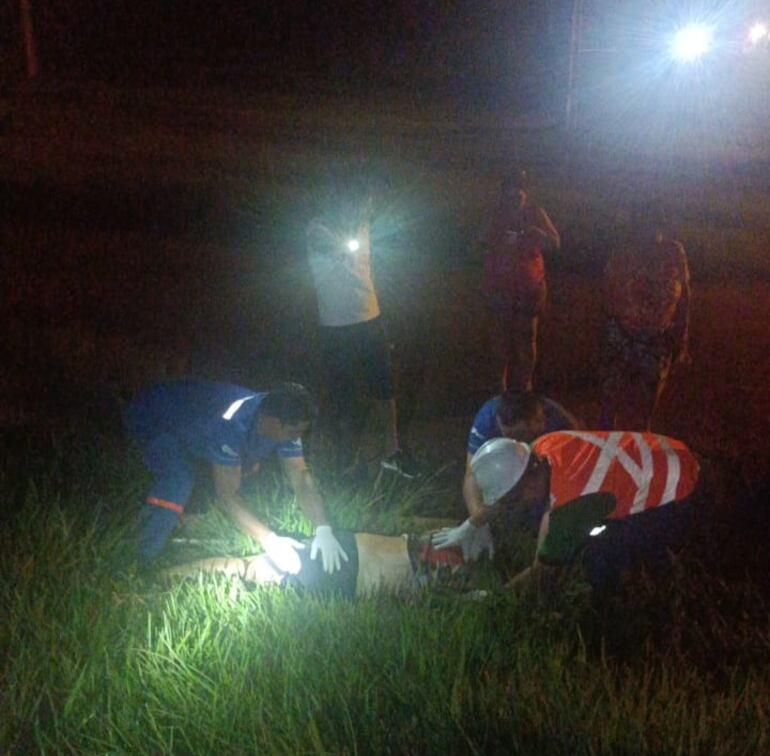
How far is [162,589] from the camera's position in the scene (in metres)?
4.22

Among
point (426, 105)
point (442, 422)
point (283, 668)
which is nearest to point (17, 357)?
point (442, 422)

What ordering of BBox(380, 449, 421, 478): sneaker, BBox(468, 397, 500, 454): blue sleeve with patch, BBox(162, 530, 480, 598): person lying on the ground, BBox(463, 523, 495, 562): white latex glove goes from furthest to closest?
1. BBox(380, 449, 421, 478): sneaker
2. BBox(468, 397, 500, 454): blue sleeve with patch
3. BBox(463, 523, 495, 562): white latex glove
4. BBox(162, 530, 480, 598): person lying on the ground

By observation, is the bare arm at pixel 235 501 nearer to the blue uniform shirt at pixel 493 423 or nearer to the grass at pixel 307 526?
the grass at pixel 307 526

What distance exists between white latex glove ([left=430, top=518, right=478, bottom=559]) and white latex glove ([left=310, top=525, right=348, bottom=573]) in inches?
16.7

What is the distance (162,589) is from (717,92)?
31.1 metres

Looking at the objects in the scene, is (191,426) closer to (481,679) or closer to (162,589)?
(162,589)

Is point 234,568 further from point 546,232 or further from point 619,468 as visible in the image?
point 546,232

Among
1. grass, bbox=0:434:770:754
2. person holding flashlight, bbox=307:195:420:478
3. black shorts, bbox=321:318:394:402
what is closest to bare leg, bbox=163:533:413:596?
grass, bbox=0:434:770:754

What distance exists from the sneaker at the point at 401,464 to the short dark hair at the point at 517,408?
2.82 feet

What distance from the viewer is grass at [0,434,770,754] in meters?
3.15

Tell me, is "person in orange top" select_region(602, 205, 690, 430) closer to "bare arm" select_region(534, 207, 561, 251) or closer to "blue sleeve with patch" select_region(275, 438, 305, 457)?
"bare arm" select_region(534, 207, 561, 251)

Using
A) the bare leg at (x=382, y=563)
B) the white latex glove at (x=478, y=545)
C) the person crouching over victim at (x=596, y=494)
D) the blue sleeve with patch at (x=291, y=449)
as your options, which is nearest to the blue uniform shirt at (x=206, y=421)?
the blue sleeve with patch at (x=291, y=449)

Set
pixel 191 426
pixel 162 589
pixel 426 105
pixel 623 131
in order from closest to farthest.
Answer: pixel 162 589 → pixel 191 426 → pixel 623 131 → pixel 426 105

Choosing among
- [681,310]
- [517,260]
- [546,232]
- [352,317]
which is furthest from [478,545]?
[546,232]
